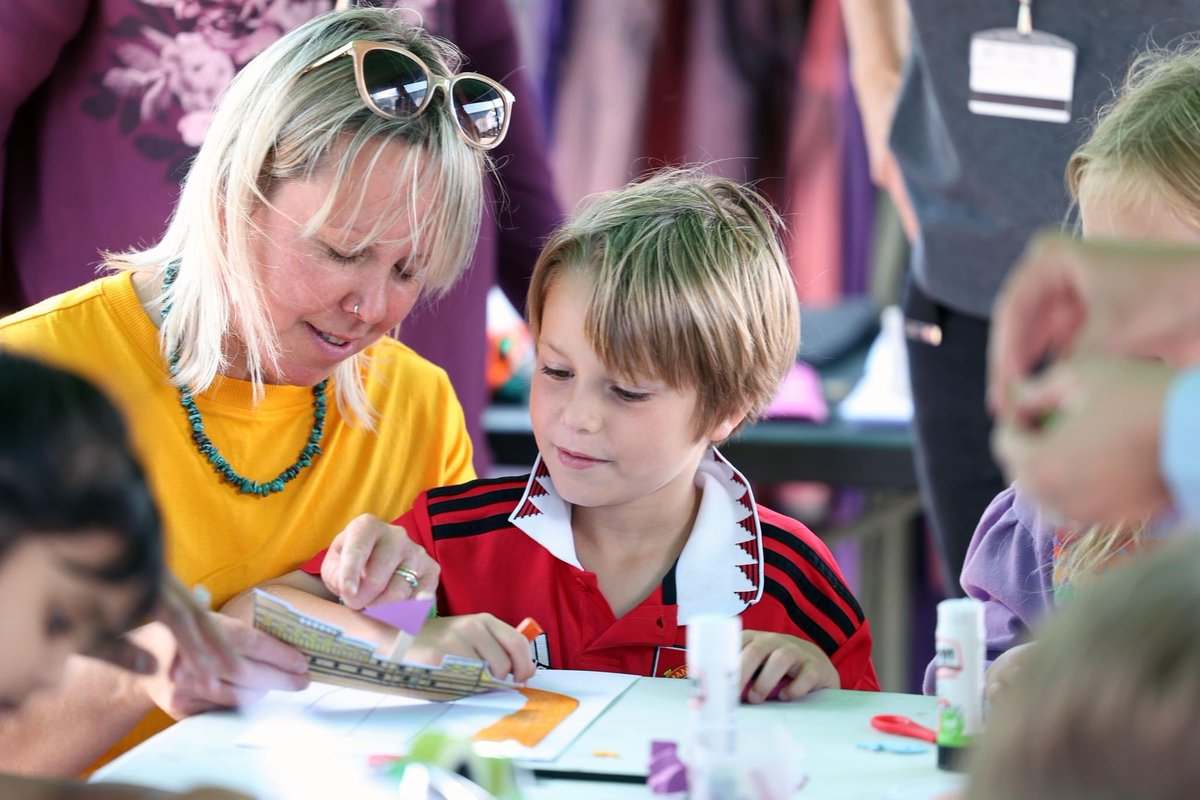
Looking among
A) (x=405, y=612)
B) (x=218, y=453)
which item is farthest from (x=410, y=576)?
(x=218, y=453)

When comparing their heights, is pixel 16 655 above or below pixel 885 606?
above

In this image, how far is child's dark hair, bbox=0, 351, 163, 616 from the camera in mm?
755

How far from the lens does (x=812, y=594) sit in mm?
1607

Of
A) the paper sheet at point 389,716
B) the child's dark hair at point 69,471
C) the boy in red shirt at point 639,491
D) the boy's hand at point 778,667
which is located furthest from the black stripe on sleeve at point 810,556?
the child's dark hair at point 69,471

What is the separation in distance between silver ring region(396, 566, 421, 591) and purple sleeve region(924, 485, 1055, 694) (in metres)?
0.53

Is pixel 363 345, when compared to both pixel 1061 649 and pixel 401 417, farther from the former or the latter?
pixel 1061 649

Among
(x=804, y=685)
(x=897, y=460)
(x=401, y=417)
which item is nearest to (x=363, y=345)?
(x=401, y=417)

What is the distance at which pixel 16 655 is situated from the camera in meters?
0.77

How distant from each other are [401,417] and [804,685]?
2.17ft

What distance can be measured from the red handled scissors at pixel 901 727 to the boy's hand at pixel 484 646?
318 millimetres

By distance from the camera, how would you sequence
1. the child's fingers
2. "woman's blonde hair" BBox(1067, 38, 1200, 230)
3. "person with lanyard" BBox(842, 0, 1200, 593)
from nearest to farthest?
the child's fingers < "woman's blonde hair" BBox(1067, 38, 1200, 230) < "person with lanyard" BBox(842, 0, 1200, 593)

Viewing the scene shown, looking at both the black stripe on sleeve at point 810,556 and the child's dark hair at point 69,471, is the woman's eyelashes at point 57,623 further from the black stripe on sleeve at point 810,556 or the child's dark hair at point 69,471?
the black stripe on sleeve at point 810,556

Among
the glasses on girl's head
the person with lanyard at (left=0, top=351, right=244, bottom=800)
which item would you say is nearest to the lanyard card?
the glasses on girl's head

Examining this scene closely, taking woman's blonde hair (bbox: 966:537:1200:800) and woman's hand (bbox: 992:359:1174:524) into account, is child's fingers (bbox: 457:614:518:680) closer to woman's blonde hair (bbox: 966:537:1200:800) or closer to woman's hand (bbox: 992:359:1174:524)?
woman's hand (bbox: 992:359:1174:524)
